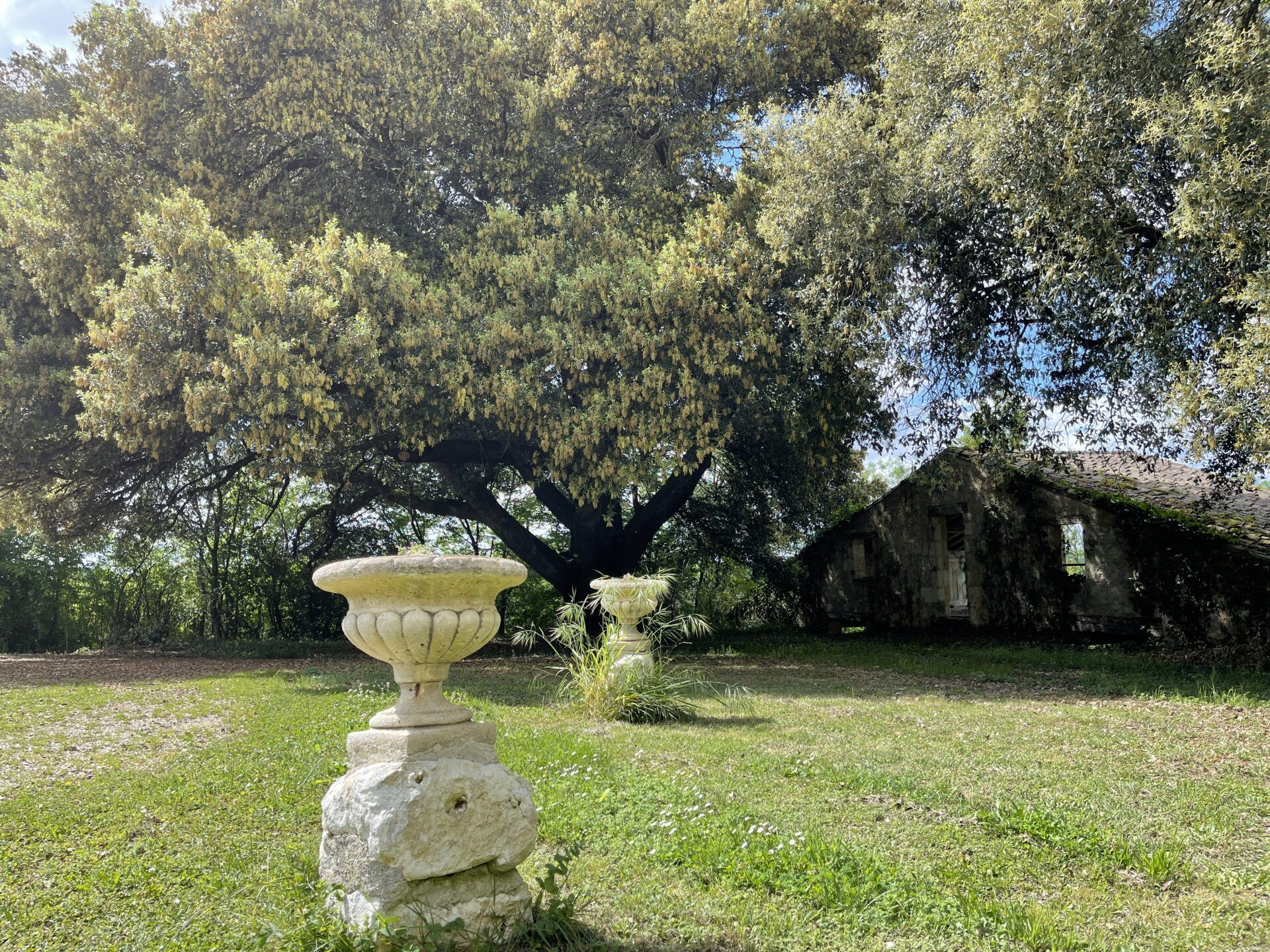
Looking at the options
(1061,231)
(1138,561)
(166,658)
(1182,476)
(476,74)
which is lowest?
(166,658)

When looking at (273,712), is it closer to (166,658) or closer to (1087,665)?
(166,658)

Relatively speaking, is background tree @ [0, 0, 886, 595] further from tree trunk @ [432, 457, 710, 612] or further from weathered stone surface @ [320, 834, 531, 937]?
weathered stone surface @ [320, 834, 531, 937]

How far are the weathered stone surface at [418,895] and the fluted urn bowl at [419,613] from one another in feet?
1.70

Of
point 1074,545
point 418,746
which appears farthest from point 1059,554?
point 418,746

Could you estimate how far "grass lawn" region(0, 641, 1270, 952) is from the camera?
3.22m

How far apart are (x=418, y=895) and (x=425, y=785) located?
40cm

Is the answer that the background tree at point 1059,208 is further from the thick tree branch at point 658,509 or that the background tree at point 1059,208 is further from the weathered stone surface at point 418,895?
the weathered stone surface at point 418,895

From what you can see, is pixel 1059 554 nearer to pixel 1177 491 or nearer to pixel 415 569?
pixel 1177 491

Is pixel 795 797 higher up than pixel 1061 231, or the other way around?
pixel 1061 231

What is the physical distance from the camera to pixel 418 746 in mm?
3219

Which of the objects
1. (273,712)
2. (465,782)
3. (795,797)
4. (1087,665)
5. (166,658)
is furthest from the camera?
(166,658)

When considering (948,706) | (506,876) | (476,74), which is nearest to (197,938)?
(506,876)

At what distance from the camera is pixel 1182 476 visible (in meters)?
18.1

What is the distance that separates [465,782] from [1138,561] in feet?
47.6
